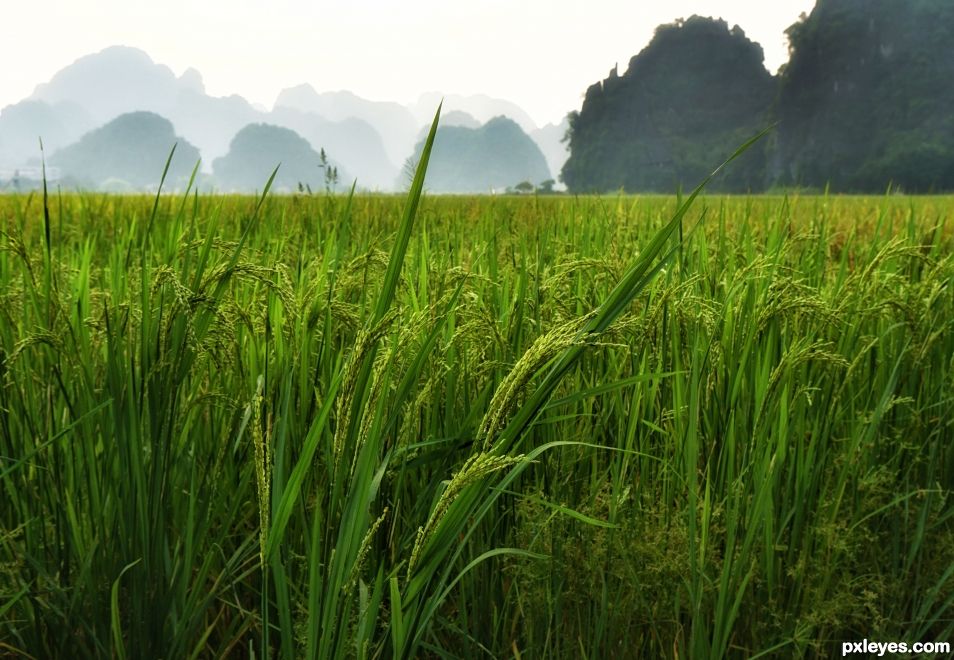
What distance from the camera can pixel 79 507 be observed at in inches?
58.6

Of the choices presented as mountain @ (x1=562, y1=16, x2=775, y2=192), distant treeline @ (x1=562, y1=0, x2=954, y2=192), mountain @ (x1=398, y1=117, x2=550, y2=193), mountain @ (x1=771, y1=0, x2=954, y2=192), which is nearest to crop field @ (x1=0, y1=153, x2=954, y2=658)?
distant treeline @ (x1=562, y1=0, x2=954, y2=192)

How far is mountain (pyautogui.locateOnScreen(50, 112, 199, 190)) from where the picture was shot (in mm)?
154250

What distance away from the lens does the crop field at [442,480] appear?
1057 mm

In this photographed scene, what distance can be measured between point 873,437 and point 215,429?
1396 millimetres

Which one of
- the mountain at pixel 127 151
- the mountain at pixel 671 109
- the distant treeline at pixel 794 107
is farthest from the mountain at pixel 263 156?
the distant treeline at pixel 794 107

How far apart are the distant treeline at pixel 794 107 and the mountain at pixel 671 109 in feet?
0.25

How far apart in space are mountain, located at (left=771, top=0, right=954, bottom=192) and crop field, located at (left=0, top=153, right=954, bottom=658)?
46.4 metres

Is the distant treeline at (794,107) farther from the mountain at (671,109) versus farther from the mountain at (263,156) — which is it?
the mountain at (263,156)

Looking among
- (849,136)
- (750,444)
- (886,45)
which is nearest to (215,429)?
(750,444)

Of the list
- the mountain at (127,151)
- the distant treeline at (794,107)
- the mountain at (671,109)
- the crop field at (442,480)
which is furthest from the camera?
the mountain at (127,151)

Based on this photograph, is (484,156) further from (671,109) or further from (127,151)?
(671,109)

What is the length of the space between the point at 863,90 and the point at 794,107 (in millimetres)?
3953

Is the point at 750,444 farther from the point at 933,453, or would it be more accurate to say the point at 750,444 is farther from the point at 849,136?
the point at 849,136

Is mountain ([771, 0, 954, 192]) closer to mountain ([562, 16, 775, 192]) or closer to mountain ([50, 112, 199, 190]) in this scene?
mountain ([562, 16, 775, 192])
